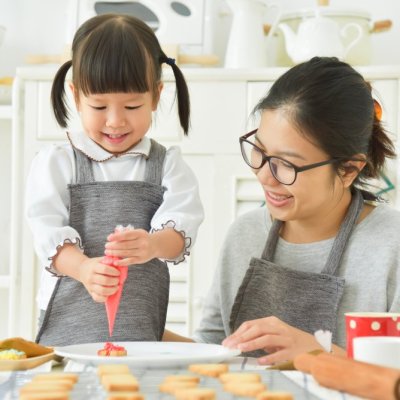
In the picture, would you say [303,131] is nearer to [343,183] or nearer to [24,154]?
[343,183]

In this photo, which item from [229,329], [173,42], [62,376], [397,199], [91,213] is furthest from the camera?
[173,42]

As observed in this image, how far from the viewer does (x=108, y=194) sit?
138 cm

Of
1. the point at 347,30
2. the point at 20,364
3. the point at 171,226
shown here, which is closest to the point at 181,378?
the point at 20,364

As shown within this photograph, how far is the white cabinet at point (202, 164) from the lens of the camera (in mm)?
2621

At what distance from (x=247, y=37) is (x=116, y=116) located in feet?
4.92

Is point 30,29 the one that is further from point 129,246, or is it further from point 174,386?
point 174,386

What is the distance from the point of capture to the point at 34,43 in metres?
3.13

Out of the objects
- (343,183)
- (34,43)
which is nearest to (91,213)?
(343,183)

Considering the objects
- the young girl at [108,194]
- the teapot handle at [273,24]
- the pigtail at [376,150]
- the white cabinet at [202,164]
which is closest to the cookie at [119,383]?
the young girl at [108,194]

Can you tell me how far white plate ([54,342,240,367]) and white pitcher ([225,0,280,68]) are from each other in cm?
177

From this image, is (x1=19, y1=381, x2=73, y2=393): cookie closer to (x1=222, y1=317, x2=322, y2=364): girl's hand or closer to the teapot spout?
(x1=222, y1=317, x2=322, y2=364): girl's hand

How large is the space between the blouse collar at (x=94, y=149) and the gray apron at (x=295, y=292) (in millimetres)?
278

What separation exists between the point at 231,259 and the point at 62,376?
790 mm

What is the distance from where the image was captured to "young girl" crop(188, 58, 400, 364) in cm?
140
